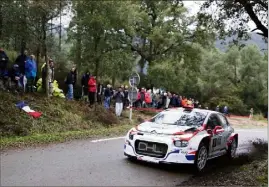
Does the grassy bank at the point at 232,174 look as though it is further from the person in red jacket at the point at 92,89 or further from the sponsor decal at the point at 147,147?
the person in red jacket at the point at 92,89

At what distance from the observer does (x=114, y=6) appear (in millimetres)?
26469

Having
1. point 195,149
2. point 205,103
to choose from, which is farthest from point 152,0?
point 195,149

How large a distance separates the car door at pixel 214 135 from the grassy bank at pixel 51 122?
5815mm

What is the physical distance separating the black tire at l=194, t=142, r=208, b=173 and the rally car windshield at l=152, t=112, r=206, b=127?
2.36 feet

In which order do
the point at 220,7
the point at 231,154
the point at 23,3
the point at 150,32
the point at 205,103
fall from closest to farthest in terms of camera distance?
1. the point at 231,154
2. the point at 220,7
3. the point at 23,3
4. the point at 150,32
5. the point at 205,103

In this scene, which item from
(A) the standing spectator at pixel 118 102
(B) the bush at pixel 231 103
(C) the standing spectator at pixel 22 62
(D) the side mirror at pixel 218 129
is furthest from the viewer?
(B) the bush at pixel 231 103

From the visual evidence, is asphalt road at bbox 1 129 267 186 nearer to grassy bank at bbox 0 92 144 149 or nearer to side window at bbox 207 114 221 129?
side window at bbox 207 114 221 129

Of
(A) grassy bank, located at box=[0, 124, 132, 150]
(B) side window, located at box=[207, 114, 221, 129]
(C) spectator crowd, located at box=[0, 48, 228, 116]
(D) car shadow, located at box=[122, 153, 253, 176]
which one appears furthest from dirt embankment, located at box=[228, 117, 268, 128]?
(B) side window, located at box=[207, 114, 221, 129]

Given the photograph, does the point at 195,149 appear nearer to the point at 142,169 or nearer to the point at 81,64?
the point at 142,169

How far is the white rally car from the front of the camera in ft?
34.4

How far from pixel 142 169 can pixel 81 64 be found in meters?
25.5

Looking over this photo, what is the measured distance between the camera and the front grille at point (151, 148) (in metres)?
10.5

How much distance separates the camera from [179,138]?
1051cm

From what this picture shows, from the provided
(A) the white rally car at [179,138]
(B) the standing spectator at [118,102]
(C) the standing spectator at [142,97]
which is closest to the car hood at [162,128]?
(A) the white rally car at [179,138]
